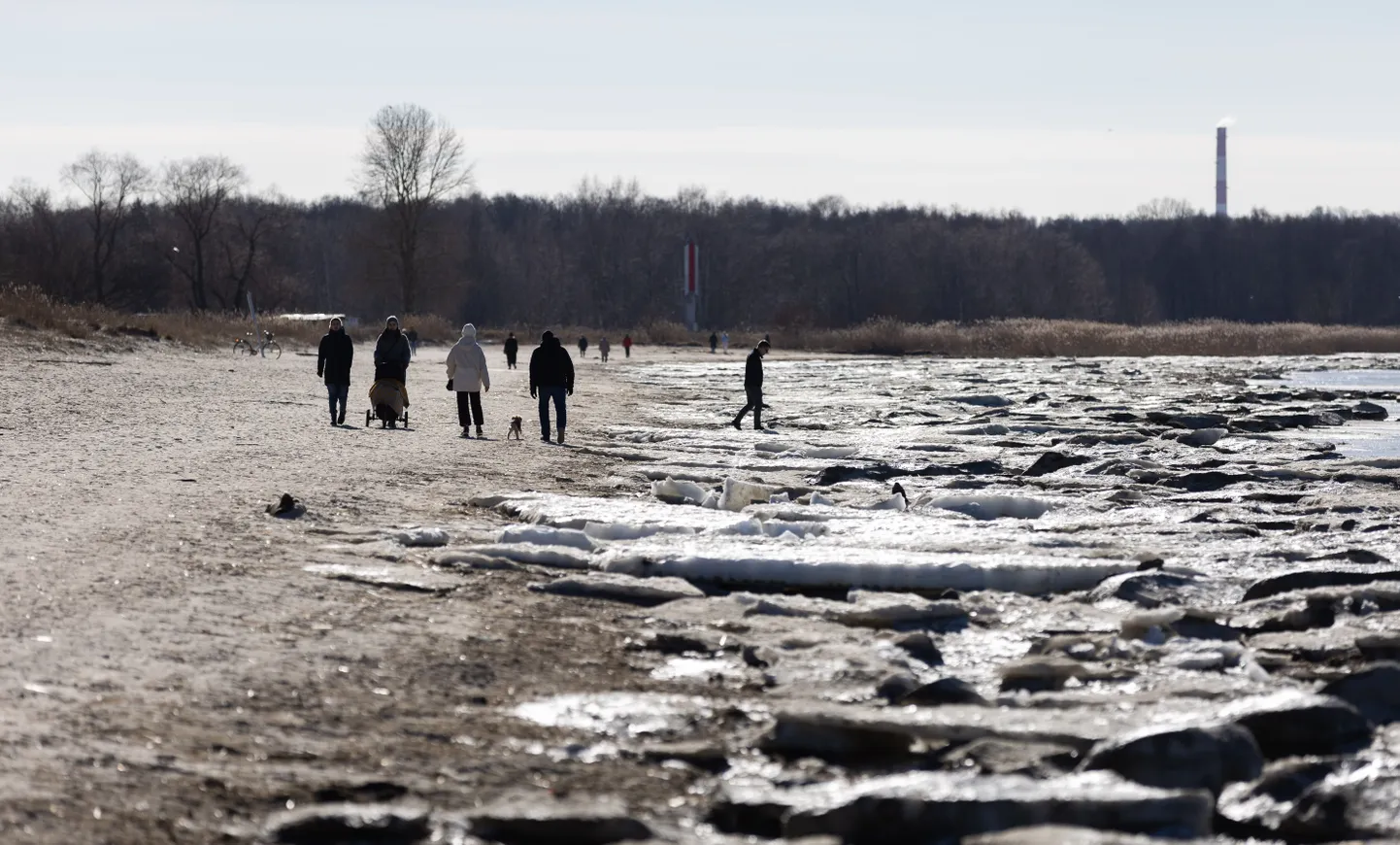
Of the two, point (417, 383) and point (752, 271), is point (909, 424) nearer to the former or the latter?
point (417, 383)

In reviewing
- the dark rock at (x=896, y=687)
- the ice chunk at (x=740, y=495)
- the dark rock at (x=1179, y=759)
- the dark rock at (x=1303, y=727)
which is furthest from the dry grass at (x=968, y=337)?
the dark rock at (x=1179, y=759)

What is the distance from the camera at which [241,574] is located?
7641 millimetres

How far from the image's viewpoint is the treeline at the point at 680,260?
79.8 m

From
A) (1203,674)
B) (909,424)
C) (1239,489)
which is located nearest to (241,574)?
(1203,674)

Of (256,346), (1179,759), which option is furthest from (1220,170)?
(1179,759)

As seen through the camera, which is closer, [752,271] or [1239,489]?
[1239,489]

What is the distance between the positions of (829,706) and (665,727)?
0.55m

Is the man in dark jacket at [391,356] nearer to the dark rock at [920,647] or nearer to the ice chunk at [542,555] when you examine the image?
the ice chunk at [542,555]

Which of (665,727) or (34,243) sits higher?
(34,243)

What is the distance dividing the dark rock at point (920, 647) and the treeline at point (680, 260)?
70721 millimetres

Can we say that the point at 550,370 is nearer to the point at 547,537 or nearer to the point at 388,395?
the point at 388,395

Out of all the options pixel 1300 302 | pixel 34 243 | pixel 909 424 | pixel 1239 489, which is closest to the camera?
pixel 1239 489

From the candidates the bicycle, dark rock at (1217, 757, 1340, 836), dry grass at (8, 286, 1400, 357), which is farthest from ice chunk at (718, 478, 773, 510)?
dry grass at (8, 286, 1400, 357)

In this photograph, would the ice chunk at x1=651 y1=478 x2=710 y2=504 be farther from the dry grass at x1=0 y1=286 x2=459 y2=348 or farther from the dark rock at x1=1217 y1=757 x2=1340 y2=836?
the dry grass at x1=0 y1=286 x2=459 y2=348
